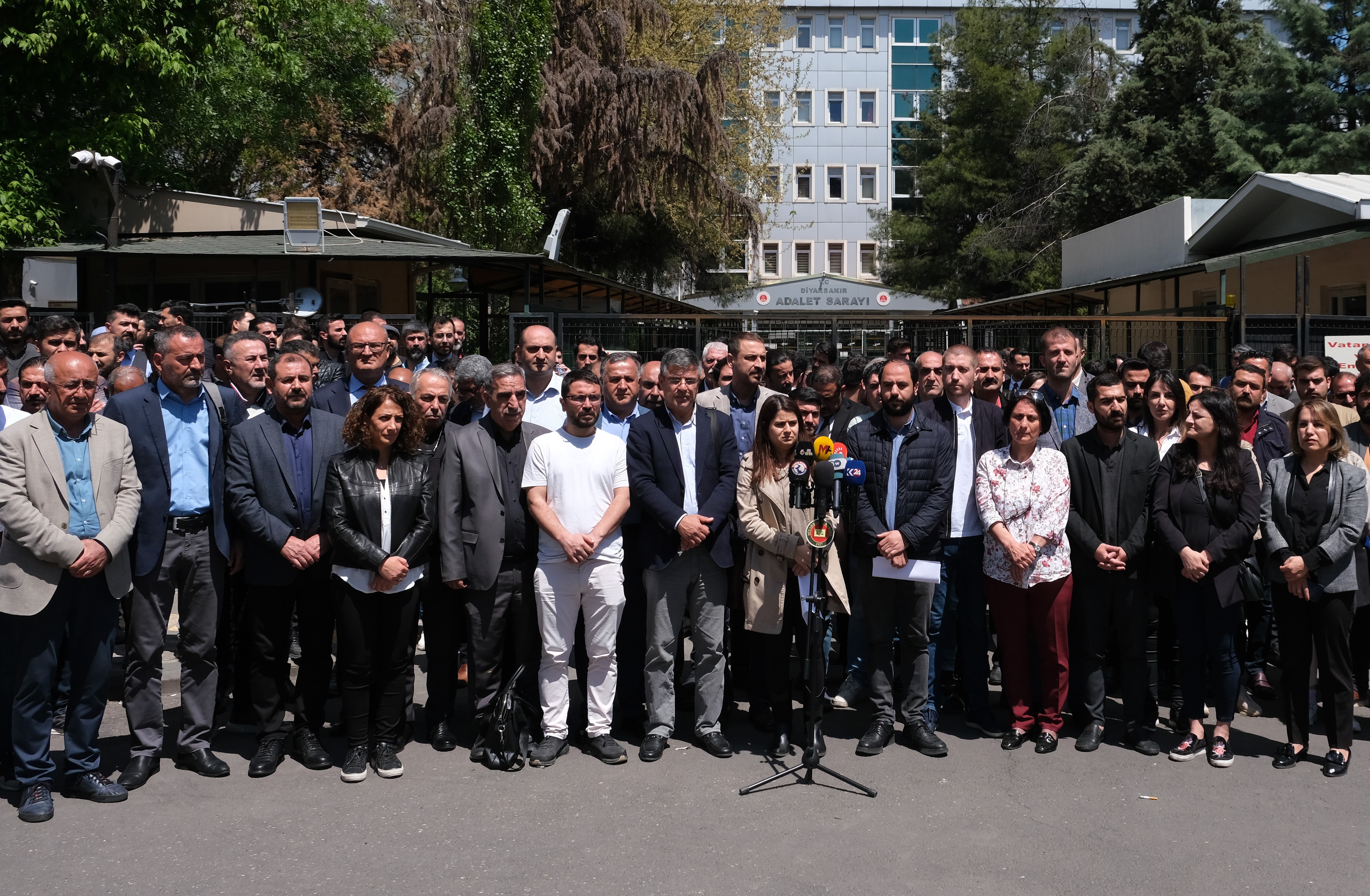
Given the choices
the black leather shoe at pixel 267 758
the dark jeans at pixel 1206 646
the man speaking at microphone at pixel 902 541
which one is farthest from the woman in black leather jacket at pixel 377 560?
the dark jeans at pixel 1206 646

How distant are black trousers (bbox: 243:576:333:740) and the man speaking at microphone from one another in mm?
2976

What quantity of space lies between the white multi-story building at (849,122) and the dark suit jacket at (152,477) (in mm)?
56268

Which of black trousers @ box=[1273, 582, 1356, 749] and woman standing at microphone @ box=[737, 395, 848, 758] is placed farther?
woman standing at microphone @ box=[737, 395, 848, 758]

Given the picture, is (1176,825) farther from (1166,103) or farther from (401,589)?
(1166,103)

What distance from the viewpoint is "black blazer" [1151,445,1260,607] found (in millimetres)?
6426

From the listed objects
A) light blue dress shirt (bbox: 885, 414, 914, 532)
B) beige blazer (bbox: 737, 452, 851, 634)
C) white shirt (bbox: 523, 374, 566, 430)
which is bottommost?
beige blazer (bbox: 737, 452, 851, 634)

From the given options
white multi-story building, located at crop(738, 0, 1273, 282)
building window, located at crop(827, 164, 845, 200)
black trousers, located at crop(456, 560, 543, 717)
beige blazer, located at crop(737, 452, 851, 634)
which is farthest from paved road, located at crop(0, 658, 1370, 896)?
building window, located at crop(827, 164, 845, 200)

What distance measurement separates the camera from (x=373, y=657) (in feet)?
20.4

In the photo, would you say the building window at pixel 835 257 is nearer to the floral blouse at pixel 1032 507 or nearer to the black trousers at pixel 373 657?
the floral blouse at pixel 1032 507

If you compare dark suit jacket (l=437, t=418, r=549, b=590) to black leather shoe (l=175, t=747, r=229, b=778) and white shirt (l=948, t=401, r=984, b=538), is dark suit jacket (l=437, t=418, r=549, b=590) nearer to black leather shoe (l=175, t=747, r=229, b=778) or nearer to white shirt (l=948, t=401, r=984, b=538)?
black leather shoe (l=175, t=747, r=229, b=778)

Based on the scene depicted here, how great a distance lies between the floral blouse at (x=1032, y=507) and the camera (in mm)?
6543

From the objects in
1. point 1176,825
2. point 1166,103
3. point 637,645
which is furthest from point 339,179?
point 1176,825

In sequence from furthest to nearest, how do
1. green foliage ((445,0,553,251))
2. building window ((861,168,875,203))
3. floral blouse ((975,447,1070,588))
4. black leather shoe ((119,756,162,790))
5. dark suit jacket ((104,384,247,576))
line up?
building window ((861,168,875,203)) < green foliage ((445,0,553,251)) < floral blouse ((975,447,1070,588)) < dark suit jacket ((104,384,247,576)) < black leather shoe ((119,756,162,790))

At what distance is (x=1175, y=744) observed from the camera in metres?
6.64
